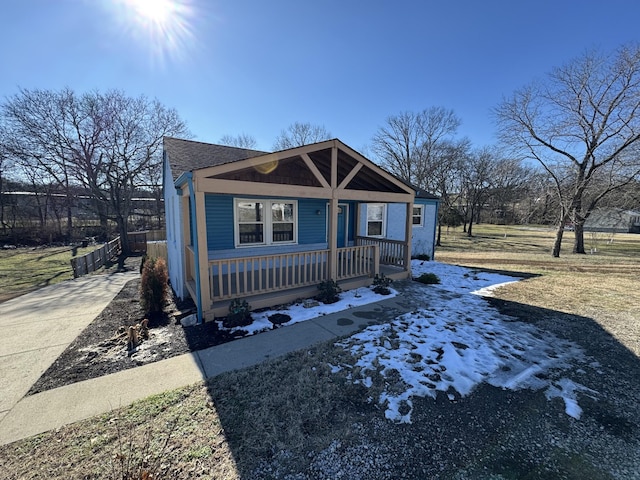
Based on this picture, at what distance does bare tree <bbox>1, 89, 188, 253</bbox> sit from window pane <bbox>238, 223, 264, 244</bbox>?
52.7 ft

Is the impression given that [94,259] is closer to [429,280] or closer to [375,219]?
[375,219]

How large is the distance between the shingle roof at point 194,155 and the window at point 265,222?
142 centimetres

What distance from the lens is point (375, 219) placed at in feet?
38.2

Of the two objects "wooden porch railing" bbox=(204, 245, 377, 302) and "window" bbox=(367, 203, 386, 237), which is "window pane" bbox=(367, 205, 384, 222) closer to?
"window" bbox=(367, 203, 386, 237)

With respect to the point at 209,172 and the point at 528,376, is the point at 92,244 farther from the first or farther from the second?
the point at 528,376

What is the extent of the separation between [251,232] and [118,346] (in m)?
4.11

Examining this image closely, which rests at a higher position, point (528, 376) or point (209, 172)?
point (209, 172)

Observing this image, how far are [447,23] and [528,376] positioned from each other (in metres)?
10.5

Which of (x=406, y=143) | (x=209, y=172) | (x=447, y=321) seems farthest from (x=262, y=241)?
(x=406, y=143)

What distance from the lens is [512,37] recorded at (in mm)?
9273

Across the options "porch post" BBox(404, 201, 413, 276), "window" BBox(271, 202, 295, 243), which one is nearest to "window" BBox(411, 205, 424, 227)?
"porch post" BBox(404, 201, 413, 276)

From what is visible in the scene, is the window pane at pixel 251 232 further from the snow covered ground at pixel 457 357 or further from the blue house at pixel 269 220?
the snow covered ground at pixel 457 357

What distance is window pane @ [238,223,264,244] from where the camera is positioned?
7.67m

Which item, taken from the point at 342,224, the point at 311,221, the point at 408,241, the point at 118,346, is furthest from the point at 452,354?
the point at 342,224
